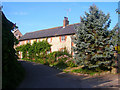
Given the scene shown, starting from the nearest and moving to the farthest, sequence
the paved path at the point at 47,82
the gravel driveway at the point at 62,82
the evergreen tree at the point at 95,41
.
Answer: the paved path at the point at 47,82
the gravel driveway at the point at 62,82
the evergreen tree at the point at 95,41

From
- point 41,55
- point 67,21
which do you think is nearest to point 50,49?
point 41,55

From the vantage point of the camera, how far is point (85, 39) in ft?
43.0

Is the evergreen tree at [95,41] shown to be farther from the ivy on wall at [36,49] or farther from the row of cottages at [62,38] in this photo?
the ivy on wall at [36,49]

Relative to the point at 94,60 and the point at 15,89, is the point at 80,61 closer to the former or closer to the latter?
the point at 94,60

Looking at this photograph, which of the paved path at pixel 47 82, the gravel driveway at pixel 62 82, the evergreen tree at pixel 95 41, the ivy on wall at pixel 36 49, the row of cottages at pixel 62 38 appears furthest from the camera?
the ivy on wall at pixel 36 49

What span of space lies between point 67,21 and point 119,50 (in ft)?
48.4

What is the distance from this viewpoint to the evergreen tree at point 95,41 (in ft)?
41.2

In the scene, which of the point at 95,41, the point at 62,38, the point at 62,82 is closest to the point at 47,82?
the point at 62,82

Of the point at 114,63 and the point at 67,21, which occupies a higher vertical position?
the point at 67,21

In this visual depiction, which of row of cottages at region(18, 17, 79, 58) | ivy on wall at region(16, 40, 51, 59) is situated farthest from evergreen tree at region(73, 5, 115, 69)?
ivy on wall at region(16, 40, 51, 59)

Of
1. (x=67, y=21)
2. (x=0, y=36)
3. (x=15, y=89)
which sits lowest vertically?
(x=15, y=89)

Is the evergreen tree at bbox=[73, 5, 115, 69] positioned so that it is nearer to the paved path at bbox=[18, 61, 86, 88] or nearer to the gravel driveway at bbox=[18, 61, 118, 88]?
the gravel driveway at bbox=[18, 61, 118, 88]

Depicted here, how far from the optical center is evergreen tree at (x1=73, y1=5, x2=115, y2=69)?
41.2ft

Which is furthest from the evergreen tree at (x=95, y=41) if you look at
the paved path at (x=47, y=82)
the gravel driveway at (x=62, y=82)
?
the paved path at (x=47, y=82)
